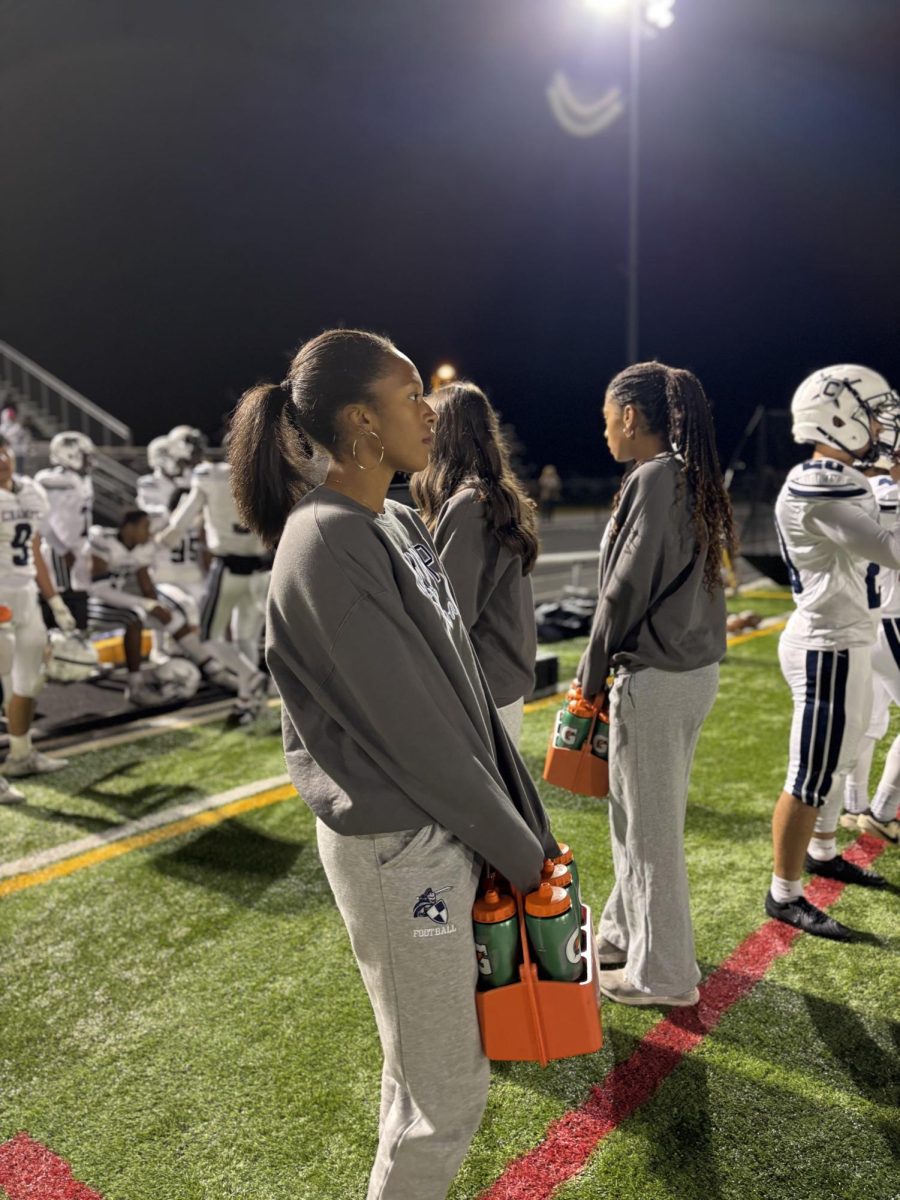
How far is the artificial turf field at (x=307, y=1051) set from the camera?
225cm

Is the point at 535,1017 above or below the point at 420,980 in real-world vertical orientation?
below

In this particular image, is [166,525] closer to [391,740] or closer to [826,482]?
[826,482]

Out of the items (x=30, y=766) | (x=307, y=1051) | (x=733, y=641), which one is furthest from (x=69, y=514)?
(x=307, y=1051)

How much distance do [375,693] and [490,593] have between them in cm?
130

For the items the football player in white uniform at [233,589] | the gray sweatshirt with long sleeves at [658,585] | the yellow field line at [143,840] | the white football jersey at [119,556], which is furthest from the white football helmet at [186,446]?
the gray sweatshirt with long sleeves at [658,585]

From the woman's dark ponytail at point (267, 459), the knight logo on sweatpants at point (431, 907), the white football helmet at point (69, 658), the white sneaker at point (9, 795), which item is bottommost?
the white sneaker at point (9, 795)

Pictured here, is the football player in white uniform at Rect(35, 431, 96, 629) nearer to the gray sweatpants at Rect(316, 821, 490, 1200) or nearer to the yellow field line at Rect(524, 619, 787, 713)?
the yellow field line at Rect(524, 619, 787, 713)

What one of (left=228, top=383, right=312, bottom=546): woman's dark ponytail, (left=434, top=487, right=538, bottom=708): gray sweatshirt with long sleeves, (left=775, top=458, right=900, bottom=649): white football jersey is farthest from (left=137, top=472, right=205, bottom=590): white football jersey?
(left=228, top=383, right=312, bottom=546): woman's dark ponytail

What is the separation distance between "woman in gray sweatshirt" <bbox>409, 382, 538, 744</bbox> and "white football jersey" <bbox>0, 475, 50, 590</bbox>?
3.54 metres

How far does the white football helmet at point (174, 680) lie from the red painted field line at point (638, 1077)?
5.10m

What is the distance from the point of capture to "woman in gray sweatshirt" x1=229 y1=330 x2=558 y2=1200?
4.62ft

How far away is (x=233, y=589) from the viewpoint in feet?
22.2

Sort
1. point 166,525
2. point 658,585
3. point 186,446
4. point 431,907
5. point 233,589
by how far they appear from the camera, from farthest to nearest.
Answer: point 186,446 → point 166,525 → point 233,589 → point 658,585 → point 431,907

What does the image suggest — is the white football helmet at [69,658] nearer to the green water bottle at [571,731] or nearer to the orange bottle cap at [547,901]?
the green water bottle at [571,731]
